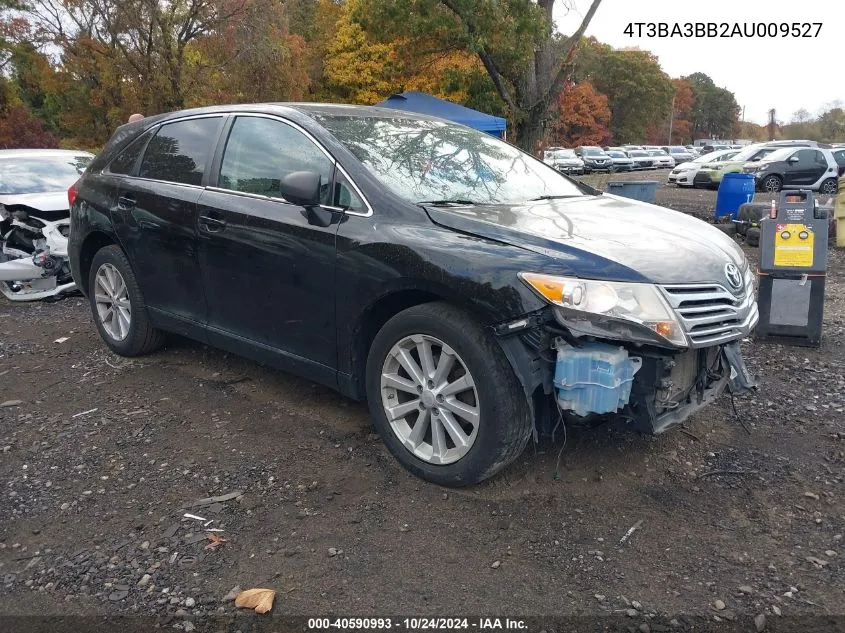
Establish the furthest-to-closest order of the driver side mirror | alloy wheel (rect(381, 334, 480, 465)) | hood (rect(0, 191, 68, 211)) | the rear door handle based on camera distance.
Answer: hood (rect(0, 191, 68, 211)), the rear door handle, the driver side mirror, alloy wheel (rect(381, 334, 480, 465))

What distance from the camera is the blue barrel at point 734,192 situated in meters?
12.9

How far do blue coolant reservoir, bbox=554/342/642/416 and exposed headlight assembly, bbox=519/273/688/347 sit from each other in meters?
0.07

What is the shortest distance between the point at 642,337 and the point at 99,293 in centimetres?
419

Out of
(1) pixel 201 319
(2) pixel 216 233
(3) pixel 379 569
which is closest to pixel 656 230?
(3) pixel 379 569

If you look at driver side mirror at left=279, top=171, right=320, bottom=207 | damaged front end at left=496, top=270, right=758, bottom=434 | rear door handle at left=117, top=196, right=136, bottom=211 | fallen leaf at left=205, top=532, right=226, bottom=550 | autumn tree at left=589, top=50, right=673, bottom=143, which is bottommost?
fallen leaf at left=205, top=532, right=226, bottom=550

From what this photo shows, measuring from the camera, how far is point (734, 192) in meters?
13.0

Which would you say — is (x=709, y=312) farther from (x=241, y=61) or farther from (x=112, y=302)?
(x=241, y=61)

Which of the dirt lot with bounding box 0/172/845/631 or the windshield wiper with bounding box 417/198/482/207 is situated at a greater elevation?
the windshield wiper with bounding box 417/198/482/207

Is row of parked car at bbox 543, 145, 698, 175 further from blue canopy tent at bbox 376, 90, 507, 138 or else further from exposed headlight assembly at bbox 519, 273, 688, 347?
exposed headlight assembly at bbox 519, 273, 688, 347

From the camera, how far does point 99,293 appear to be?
17.8ft

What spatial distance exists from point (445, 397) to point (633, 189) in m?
10.2

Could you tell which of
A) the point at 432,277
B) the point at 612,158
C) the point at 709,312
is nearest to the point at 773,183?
the point at 612,158

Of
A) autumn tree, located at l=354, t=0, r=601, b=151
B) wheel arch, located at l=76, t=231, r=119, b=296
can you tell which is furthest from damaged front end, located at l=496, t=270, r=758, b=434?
autumn tree, located at l=354, t=0, r=601, b=151

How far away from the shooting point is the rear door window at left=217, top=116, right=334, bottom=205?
151 inches
